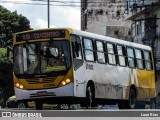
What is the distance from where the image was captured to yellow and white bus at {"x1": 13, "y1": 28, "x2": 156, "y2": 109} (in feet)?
65.6

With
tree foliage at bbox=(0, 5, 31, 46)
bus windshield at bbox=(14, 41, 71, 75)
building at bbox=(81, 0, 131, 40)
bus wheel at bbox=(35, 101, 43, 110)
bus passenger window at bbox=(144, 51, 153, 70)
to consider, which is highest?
building at bbox=(81, 0, 131, 40)

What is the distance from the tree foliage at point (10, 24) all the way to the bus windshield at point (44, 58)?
134ft

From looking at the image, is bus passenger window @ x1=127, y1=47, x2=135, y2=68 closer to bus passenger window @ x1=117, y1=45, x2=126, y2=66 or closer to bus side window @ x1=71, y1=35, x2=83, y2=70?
bus passenger window @ x1=117, y1=45, x2=126, y2=66

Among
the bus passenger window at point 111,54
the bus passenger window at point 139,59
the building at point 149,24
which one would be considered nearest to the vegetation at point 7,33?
the building at point 149,24

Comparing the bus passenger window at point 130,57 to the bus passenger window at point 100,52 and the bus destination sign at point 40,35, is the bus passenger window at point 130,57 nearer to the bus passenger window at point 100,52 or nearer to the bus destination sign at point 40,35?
the bus passenger window at point 100,52

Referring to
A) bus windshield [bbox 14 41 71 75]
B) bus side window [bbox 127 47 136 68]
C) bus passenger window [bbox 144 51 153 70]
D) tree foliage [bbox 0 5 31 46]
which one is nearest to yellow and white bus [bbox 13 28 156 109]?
bus windshield [bbox 14 41 71 75]

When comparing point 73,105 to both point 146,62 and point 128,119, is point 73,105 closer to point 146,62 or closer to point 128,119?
point 146,62

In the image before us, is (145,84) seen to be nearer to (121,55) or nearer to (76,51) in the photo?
(121,55)

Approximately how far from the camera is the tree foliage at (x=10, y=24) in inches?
2435

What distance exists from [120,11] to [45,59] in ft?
222

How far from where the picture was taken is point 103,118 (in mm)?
8094

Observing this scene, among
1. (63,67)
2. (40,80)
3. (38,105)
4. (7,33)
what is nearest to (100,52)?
(63,67)

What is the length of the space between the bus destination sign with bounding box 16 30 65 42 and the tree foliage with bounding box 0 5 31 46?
4045 cm

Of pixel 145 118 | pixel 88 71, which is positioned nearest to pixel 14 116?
pixel 145 118
